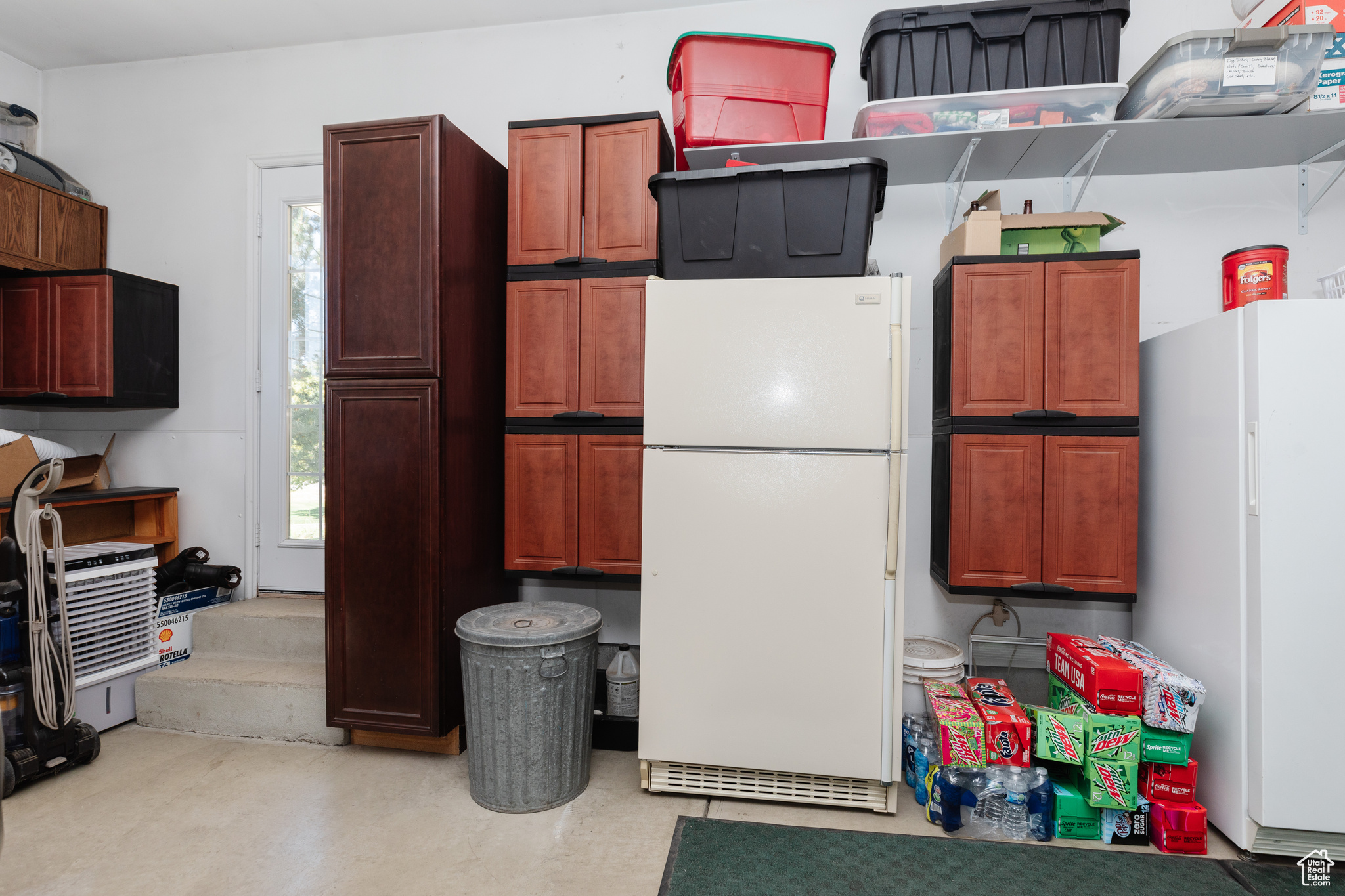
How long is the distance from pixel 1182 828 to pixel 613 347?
229 cm

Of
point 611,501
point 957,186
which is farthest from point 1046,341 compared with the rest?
point 611,501

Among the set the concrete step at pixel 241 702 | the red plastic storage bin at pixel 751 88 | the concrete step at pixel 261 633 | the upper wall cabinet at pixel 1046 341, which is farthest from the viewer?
the concrete step at pixel 261 633

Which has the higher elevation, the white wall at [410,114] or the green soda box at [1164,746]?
the white wall at [410,114]

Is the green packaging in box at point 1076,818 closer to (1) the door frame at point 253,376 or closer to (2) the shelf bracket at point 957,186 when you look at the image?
(2) the shelf bracket at point 957,186

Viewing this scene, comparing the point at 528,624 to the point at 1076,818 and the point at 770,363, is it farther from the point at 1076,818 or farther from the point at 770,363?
the point at 1076,818

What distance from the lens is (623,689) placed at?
2.59 metres

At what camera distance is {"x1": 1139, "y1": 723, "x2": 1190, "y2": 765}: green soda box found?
198 cm

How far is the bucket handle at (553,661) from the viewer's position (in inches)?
85.0

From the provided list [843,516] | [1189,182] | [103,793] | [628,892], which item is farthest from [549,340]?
[1189,182]

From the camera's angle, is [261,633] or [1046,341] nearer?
[1046,341]

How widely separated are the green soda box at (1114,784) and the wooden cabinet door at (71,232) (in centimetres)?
468

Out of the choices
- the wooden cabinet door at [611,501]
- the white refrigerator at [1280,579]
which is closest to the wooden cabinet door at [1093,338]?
the white refrigerator at [1280,579]

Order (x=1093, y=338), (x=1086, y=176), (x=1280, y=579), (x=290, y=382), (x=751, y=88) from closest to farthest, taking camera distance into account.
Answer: (x=1280, y=579)
(x=1093, y=338)
(x=751, y=88)
(x=1086, y=176)
(x=290, y=382)

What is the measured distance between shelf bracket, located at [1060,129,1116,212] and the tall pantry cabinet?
2.29 m
